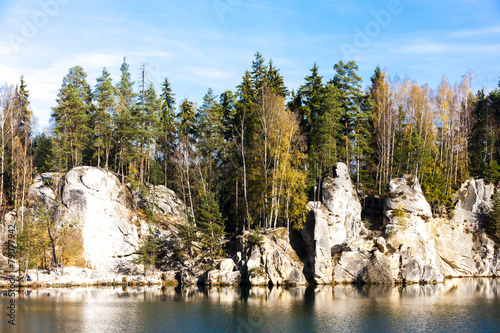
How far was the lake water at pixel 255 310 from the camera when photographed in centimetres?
2803

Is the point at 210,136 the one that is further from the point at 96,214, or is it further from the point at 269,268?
the point at 269,268

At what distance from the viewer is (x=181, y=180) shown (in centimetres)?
5891

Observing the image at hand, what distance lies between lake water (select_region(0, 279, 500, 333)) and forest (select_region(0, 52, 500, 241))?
41.6 feet

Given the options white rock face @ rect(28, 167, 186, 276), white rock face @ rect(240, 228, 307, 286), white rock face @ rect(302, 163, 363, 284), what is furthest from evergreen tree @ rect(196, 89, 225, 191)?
white rock face @ rect(302, 163, 363, 284)

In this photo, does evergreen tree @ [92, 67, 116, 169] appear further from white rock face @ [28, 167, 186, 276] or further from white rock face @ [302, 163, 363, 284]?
white rock face @ [302, 163, 363, 284]

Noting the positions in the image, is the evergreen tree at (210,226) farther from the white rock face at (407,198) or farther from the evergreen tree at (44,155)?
the evergreen tree at (44,155)

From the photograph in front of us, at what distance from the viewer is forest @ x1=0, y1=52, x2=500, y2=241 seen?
53656 mm

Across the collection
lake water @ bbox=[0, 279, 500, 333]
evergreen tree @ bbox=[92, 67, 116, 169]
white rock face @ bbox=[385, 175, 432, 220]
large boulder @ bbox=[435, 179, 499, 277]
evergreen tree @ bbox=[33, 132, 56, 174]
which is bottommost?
lake water @ bbox=[0, 279, 500, 333]

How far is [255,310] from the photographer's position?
3322 centimetres

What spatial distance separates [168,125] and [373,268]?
115 ft

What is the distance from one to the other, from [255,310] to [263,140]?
2582cm

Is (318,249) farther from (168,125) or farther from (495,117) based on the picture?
(495,117)

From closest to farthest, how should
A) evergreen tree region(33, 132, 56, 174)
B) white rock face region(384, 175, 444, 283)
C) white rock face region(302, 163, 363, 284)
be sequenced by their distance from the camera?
white rock face region(302, 163, 363, 284), white rock face region(384, 175, 444, 283), evergreen tree region(33, 132, 56, 174)

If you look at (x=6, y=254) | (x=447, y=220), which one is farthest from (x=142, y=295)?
(x=447, y=220)
